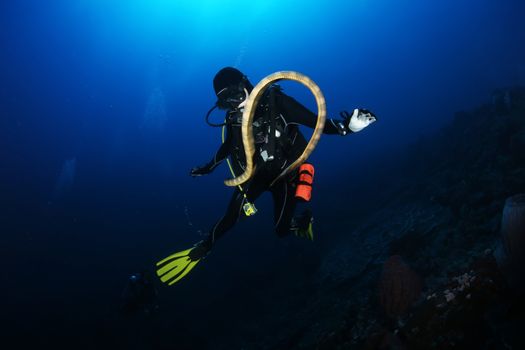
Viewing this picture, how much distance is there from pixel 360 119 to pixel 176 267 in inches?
139

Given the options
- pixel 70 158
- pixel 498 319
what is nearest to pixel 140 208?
pixel 498 319

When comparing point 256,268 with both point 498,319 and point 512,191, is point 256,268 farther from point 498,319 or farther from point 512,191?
point 498,319

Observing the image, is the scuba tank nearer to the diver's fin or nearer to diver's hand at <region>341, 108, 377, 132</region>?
diver's hand at <region>341, 108, 377, 132</region>

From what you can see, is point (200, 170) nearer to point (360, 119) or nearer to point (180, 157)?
point (360, 119)

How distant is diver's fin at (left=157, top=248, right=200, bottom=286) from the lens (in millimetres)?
4512

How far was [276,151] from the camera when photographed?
4.05 meters

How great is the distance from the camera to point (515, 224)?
245 cm

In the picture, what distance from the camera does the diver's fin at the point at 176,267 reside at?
4512 mm

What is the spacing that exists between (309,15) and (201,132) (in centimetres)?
8136

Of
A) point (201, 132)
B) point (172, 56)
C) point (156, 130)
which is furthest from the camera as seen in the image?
point (172, 56)

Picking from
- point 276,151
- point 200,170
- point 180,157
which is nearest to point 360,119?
point 276,151

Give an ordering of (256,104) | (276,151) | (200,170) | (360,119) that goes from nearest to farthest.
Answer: (256,104)
(360,119)
(276,151)
(200,170)

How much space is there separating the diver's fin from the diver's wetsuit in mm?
429

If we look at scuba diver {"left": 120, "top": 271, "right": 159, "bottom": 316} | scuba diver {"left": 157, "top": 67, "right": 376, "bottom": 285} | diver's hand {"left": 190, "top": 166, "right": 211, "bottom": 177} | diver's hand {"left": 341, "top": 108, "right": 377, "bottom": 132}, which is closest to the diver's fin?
scuba diver {"left": 157, "top": 67, "right": 376, "bottom": 285}
